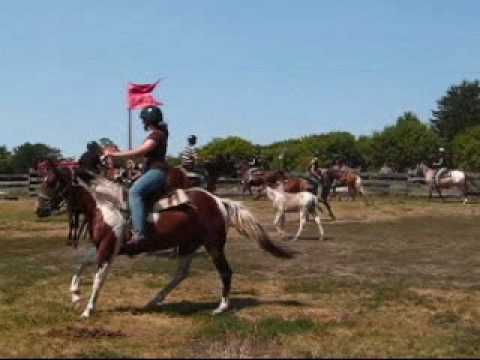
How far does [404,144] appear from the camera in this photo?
107062 mm

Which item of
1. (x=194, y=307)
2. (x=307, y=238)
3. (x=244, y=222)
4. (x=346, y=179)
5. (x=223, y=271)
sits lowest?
(x=307, y=238)

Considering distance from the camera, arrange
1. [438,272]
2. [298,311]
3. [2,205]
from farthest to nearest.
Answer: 1. [2,205]
2. [438,272]
3. [298,311]

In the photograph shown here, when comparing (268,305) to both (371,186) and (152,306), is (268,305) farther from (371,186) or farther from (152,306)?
(371,186)

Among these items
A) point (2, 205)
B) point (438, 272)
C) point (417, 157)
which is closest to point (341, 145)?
point (417, 157)

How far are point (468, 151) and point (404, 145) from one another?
12.5m

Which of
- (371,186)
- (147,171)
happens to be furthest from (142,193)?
(371,186)

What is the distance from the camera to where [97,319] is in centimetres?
865

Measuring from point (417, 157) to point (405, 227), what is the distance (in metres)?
85.8

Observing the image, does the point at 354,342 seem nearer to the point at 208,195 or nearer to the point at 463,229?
the point at 208,195

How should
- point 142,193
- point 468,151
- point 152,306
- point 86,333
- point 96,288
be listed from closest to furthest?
point 86,333, point 96,288, point 142,193, point 152,306, point 468,151

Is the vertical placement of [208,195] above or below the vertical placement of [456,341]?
above

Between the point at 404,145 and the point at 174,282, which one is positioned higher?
the point at 404,145

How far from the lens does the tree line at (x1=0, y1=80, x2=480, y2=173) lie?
328 ft

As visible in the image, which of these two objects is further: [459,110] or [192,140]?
[459,110]
